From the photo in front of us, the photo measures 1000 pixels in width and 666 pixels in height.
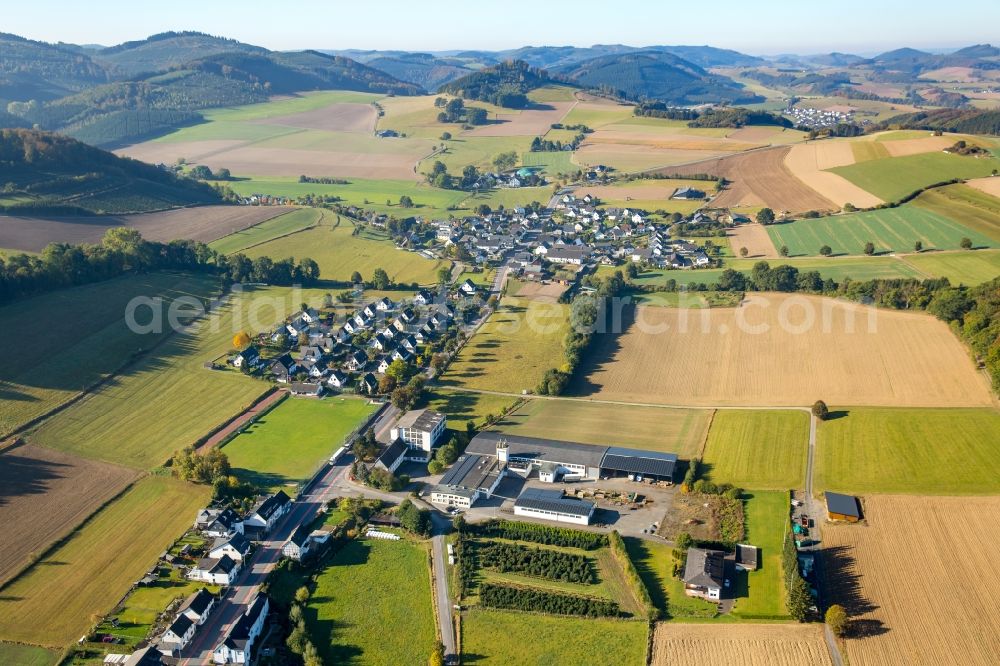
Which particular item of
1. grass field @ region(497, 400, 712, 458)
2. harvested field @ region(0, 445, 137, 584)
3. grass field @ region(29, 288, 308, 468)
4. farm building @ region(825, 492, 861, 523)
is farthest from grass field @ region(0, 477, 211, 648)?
farm building @ region(825, 492, 861, 523)

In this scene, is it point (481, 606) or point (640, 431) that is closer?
point (481, 606)

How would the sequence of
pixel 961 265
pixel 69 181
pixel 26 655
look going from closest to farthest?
pixel 26 655
pixel 961 265
pixel 69 181

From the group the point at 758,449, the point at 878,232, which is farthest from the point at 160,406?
the point at 878,232

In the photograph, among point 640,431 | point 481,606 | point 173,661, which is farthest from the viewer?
point 640,431

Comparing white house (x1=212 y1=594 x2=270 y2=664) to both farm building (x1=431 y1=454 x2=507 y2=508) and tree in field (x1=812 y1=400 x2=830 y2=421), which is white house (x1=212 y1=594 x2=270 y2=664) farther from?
tree in field (x1=812 y1=400 x2=830 y2=421)

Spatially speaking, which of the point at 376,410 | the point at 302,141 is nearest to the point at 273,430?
the point at 376,410

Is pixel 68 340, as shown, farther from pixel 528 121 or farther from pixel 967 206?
pixel 528 121

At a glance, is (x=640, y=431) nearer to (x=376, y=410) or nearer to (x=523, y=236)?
(x=376, y=410)
